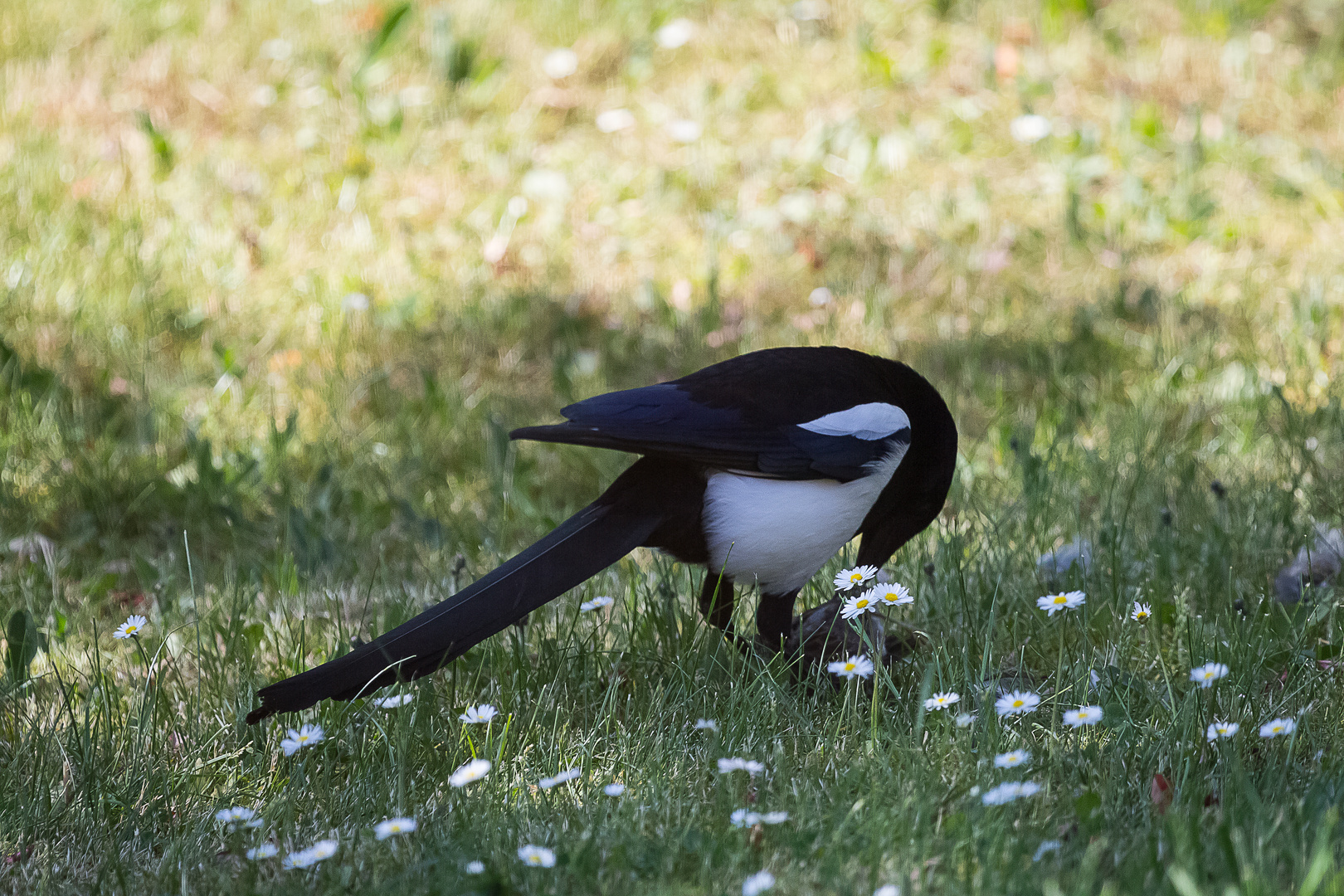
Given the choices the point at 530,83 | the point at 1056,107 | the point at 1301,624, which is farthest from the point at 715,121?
the point at 1301,624

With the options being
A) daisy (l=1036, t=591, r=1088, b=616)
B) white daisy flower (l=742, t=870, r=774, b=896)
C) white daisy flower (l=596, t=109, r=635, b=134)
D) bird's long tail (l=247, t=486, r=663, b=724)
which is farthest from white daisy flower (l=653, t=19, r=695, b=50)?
white daisy flower (l=742, t=870, r=774, b=896)

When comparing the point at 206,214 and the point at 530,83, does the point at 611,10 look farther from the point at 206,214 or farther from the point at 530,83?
the point at 206,214

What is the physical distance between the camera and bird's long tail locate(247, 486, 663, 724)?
7.64ft

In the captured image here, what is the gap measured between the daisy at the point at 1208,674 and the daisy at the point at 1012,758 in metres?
0.33

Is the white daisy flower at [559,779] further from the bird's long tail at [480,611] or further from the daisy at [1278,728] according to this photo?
the daisy at [1278,728]

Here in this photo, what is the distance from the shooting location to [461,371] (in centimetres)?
501

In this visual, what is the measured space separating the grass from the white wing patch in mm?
384

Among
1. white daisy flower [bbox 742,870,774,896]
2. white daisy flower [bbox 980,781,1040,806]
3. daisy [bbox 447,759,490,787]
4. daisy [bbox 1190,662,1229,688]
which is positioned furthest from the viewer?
daisy [bbox 1190,662,1229,688]

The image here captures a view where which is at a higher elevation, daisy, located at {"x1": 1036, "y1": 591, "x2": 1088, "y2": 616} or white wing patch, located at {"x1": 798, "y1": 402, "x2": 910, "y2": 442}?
white wing patch, located at {"x1": 798, "y1": 402, "x2": 910, "y2": 442}

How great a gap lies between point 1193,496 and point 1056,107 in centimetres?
348

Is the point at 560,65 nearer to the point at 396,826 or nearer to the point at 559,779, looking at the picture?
the point at 559,779

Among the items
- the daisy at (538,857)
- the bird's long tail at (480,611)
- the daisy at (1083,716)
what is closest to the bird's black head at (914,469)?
the bird's long tail at (480,611)

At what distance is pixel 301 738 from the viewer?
2.40m

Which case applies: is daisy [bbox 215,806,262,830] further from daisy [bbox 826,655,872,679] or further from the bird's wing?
daisy [bbox 826,655,872,679]
